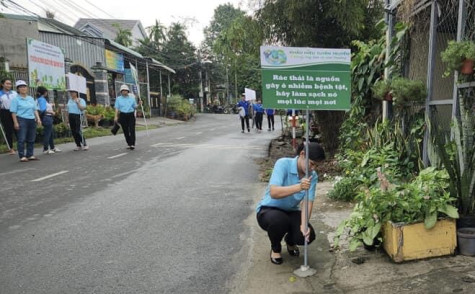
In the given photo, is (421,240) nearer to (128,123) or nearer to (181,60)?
(128,123)

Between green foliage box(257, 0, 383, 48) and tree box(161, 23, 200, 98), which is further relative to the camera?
tree box(161, 23, 200, 98)

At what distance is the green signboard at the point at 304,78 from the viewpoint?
11.5 ft

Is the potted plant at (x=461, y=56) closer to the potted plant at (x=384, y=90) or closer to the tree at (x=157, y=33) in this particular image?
the potted plant at (x=384, y=90)

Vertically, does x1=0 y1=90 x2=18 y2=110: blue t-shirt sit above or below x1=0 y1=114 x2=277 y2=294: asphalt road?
above

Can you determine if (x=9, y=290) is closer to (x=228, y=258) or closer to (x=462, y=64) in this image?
(x=228, y=258)

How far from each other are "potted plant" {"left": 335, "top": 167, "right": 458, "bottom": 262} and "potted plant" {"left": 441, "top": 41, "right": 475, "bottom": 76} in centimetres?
99

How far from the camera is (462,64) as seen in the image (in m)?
3.69

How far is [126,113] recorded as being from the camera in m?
10.9

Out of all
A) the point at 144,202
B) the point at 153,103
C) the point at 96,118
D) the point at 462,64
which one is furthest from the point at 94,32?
the point at 462,64

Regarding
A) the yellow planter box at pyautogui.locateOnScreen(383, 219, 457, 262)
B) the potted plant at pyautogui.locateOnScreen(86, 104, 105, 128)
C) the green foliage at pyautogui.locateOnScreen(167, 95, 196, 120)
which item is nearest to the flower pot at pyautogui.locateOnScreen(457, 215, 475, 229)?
the yellow planter box at pyautogui.locateOnScreen(383, 219, 457, 262)

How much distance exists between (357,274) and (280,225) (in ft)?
2.40

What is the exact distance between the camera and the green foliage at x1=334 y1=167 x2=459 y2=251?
127 inches

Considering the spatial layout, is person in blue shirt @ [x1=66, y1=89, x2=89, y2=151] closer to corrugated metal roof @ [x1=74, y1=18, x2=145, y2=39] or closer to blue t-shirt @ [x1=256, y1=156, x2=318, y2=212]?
blue t-shirt @ [x1=256, y1=156, x2=318, y2=212]

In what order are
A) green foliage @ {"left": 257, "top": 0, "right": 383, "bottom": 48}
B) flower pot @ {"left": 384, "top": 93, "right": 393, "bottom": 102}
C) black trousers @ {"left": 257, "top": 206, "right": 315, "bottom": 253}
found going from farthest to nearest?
1. green foliage @ {"left": 257, "top": 0, "right": 383, "bottom": 48}
2. flower pot @ {"left": 384, "top": 93, "right": 393, "bottom": 102}
3. black trousers @ {"left": 257, "top": 206, "right": 315, "bottom": 253}
